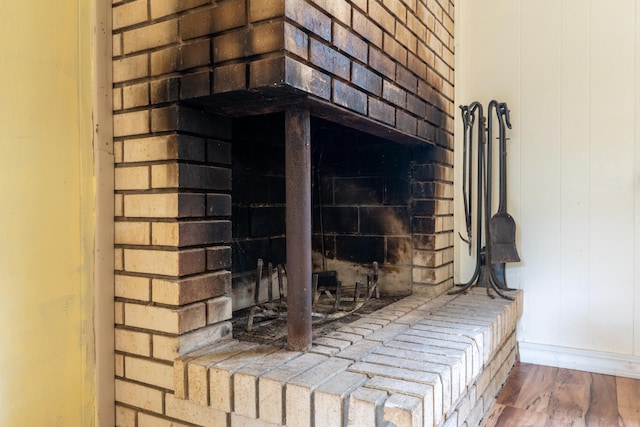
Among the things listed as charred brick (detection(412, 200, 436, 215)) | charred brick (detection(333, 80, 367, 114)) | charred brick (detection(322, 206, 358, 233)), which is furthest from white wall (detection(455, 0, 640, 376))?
charred brick (detection(333, 80, 367, 114))

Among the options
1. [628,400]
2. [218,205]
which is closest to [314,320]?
[218,205]

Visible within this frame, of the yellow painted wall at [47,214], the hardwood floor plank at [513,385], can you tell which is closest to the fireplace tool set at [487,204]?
the hardwood floor plank at [513,385]

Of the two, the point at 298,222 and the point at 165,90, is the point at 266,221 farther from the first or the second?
the point at 165,90

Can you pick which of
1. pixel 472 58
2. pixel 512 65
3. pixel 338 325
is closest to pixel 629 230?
pixel 512 65

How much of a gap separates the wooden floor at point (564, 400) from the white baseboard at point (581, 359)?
38 millimetres

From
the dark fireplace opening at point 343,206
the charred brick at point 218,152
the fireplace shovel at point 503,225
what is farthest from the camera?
the fireplace shovel at point 503,225

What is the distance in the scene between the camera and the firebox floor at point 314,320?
1474 millimetres

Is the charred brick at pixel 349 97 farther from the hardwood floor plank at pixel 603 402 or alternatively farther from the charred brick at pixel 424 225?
the hardwood floor plank at pixel 603 402

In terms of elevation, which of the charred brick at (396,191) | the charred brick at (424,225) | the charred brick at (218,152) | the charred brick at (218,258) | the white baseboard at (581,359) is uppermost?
the charred brick at (218,152)

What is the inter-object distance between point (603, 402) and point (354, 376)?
1348mm

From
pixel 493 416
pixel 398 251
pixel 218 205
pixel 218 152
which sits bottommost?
pixel 493 416

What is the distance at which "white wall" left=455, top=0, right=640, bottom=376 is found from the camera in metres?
2.12

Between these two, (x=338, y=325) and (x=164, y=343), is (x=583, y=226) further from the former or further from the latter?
(x=164, y=343)

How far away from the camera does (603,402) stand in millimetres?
1853
